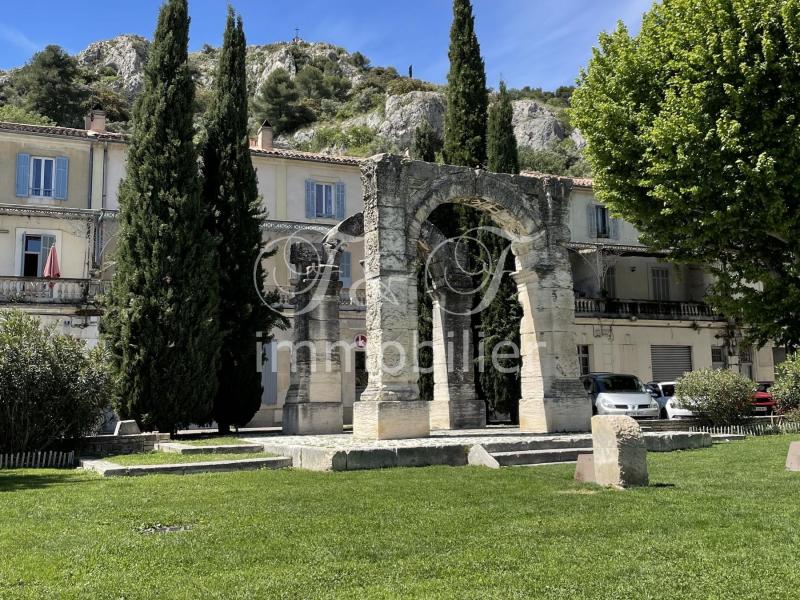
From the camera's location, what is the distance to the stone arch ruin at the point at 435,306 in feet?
44.8

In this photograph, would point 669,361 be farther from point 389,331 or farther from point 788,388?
point 389,331

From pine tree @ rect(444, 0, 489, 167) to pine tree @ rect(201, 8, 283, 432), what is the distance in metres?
6.83

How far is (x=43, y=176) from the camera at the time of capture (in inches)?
1031

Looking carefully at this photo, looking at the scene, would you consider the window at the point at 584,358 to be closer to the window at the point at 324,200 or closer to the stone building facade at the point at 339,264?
the stone building facade at the point at 339,264

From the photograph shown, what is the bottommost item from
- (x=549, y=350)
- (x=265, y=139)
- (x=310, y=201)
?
(x=549, y=350)

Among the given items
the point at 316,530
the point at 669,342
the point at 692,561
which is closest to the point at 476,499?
the point at 316,530

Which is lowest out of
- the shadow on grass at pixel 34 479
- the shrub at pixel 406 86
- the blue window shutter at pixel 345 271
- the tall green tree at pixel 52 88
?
the shadow on grass at pixel 34 479

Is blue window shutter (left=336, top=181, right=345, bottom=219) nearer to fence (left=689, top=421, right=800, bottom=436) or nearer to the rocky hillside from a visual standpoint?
fence (left=689, top=421, right=800, bottom=436)

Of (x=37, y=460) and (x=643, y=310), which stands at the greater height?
(x=643, y=310)

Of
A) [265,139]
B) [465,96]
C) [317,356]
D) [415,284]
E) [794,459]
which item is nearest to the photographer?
[794,459]

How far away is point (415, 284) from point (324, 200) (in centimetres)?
1624

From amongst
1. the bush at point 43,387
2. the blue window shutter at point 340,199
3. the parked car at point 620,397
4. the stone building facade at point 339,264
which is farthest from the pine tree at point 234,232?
the blue window shutter at point 340,199

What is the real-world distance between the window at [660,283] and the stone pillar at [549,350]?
69.5ft

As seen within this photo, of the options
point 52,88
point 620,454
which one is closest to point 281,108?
point 52,88
